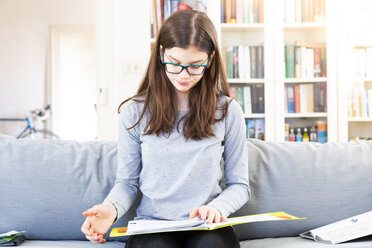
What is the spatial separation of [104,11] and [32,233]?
204 centimetres

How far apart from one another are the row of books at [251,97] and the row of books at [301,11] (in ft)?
1.73

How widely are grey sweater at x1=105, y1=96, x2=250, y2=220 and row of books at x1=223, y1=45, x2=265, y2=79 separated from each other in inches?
71.3

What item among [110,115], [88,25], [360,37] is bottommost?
[110,115]

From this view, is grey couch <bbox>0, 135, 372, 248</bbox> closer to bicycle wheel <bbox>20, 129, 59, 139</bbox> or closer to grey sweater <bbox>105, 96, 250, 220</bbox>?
grey sweater <bbox>105, 96, 250, 220</bbox>

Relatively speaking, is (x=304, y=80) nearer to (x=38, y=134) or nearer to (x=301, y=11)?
(x=301, y=11)

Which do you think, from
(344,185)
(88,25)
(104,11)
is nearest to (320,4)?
(104,11)

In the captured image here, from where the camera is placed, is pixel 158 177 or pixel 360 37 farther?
pixel 360 37

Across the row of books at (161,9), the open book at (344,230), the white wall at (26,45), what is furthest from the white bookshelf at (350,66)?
the white wall at (26,45)

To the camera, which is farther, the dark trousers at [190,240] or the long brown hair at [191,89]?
the long brown hair at [191,89]

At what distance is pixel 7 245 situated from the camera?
3.96ft

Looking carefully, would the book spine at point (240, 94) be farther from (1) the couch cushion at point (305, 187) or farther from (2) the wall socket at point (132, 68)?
(1) the couch cushion at point (305, 187)

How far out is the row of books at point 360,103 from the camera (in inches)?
120

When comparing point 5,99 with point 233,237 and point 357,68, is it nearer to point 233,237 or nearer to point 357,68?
point 357,68

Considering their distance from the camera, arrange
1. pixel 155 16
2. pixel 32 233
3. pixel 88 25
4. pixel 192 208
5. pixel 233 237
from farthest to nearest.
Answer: pixel 88 25
pixel 155 16
pixel 32 233
pixel 192 208
pixel 233 237
